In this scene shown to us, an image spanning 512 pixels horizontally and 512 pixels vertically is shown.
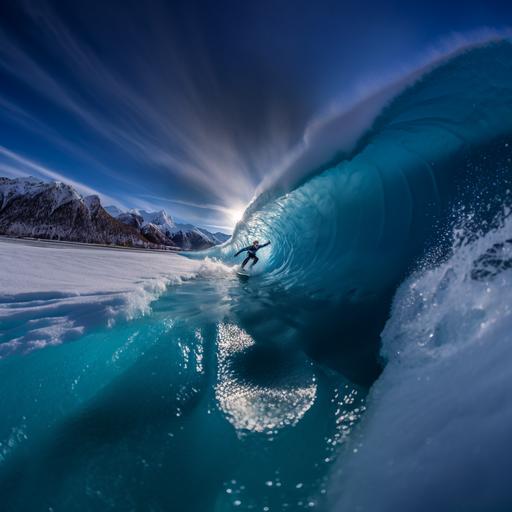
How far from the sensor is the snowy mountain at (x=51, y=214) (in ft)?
358

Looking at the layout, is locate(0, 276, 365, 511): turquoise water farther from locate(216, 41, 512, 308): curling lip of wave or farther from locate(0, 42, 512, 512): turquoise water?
locate(216, 41, 512, 308): curling lip of wave

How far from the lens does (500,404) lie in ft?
3.40

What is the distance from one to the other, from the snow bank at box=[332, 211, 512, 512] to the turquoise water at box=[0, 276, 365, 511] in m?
0.23

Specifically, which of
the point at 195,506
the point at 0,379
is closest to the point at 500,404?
the point at 195,506

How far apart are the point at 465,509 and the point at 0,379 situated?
2640 millimetres

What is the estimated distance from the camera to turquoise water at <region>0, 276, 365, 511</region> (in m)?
1.27

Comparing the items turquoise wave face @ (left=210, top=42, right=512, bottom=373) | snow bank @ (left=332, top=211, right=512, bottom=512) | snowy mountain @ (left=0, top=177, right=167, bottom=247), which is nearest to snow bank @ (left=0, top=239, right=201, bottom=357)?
turquoise wave face @ (left=210, top=42, right=512, bottom=373)

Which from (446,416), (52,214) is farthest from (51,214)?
(446,416)

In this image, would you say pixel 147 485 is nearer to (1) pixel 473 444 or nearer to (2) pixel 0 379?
(2) pixel 0 379

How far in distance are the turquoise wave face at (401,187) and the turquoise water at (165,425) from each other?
900 millimetres

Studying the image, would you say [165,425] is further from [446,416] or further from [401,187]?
[401,187]

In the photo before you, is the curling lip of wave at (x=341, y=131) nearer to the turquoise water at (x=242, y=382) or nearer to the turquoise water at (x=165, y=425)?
the turquoise water at (x=242, y=382)

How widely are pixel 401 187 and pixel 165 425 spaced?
682 cm

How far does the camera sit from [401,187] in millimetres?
6238
